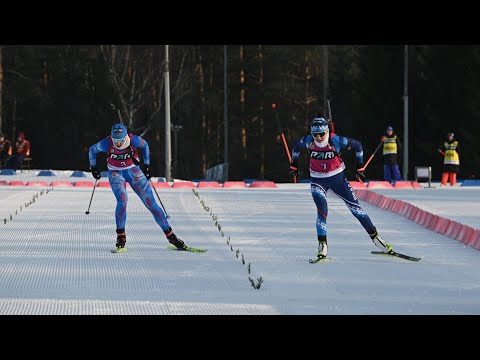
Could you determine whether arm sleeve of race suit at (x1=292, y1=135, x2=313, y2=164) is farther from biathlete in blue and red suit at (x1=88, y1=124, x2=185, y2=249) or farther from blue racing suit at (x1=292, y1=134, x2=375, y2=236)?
biathlete in blue and red suit at (x1=88, y1=124, x2=185, y2=249)

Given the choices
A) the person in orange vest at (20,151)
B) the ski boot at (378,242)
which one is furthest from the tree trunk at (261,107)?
the ski boot at (378,242)

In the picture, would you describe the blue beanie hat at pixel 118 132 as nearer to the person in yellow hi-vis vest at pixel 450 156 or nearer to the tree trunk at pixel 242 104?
the person in yellow hi-vis vest at pixel 450 156

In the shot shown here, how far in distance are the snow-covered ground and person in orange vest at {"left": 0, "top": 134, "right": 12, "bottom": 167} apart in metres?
18.5

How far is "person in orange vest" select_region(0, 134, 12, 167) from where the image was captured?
41.5 meters

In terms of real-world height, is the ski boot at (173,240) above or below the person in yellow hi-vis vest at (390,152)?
below

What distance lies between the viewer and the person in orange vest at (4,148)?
136ft

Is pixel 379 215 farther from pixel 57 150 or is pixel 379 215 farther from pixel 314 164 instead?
pixel 57 150

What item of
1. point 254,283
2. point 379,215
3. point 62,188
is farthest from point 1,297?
point 62,188

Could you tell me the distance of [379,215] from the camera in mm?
21516

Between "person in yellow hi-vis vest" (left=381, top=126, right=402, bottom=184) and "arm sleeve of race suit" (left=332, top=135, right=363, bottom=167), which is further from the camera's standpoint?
"person in yellow hi-vis vest" (left=381, top=126, right=402, bottom=184)

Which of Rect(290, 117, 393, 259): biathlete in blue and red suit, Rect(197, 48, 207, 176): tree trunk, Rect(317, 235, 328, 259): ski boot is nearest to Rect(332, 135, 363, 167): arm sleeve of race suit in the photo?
Rect(290, 117, 393, 259): biathlete in blue and red suit

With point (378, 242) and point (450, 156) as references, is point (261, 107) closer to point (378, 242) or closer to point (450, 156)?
point (450, 156)

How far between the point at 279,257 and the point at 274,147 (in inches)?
2457

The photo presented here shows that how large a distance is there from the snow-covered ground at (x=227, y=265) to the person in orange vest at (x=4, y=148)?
60.8ft
